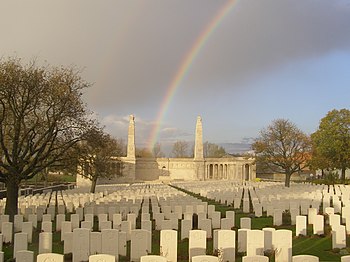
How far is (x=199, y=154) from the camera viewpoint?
7350cm

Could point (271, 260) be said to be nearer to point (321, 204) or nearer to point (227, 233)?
point (227, 233)

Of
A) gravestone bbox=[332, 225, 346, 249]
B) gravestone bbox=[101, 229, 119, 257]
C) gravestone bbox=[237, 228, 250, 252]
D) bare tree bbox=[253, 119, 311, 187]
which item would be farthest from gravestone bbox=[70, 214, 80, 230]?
bare tree bbox=[253, 119, 311, 187]

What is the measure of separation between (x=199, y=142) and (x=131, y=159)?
41.0 ft

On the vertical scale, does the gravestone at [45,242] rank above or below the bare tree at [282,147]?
below

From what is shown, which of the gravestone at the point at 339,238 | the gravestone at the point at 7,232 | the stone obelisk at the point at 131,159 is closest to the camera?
the gravestone at the point at 339,238

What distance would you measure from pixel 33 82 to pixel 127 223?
7.57 meters

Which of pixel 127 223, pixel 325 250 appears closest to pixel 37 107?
pixel 127 223

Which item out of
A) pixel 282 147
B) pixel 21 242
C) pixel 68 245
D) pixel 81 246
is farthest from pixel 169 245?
pixel 282 147

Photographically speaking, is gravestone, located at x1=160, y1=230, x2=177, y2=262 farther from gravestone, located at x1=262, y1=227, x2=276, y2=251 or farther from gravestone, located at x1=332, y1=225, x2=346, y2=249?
gravestone, located at x1=332, y1=225, x2=346, y2=249

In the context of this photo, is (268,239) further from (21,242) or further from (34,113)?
(34,113)

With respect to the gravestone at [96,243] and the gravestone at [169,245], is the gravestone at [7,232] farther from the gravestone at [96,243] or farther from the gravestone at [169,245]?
the gravestone at [169,245]

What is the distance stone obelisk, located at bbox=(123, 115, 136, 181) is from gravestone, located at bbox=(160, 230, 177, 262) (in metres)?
60.0

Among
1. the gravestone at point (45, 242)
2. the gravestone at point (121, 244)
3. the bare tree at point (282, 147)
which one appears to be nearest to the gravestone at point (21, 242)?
the gravestone at point (45, 242)

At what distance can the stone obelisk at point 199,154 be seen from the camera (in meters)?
72.8
